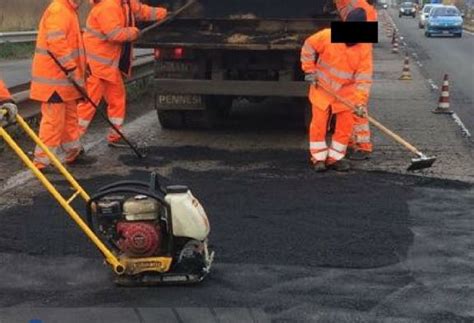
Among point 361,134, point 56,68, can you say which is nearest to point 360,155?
point 361,134

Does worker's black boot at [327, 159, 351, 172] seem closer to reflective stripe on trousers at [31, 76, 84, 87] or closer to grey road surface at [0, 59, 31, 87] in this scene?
reflective stripe on trousers at [31, 76, 84, 87]

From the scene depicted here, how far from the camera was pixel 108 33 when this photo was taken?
7.82 meters

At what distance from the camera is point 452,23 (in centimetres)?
3506

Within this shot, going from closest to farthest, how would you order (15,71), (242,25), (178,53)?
(242,25) → (178,53) → (15,71)

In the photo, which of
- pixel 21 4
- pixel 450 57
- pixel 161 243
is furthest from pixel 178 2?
pixel 21 4

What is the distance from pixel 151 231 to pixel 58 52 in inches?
125

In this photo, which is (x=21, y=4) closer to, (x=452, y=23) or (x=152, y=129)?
(x=452, y=23)

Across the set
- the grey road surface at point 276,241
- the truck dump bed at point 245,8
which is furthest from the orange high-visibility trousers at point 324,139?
the truck dump bed at point 245,8

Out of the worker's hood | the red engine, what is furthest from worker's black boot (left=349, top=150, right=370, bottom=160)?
the red engine

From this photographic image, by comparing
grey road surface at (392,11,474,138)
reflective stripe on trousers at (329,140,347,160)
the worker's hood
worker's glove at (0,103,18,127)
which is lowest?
grey road surface at (392,11,474,138)

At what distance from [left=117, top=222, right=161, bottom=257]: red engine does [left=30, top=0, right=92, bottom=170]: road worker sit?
2.97 metres

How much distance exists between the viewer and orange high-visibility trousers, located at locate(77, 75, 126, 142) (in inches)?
310

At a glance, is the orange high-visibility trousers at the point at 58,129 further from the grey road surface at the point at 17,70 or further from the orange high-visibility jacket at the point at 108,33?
the grey road surface at the point at 17,70

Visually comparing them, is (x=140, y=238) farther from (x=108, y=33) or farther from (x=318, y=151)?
Answer: (x=108, y=33)
